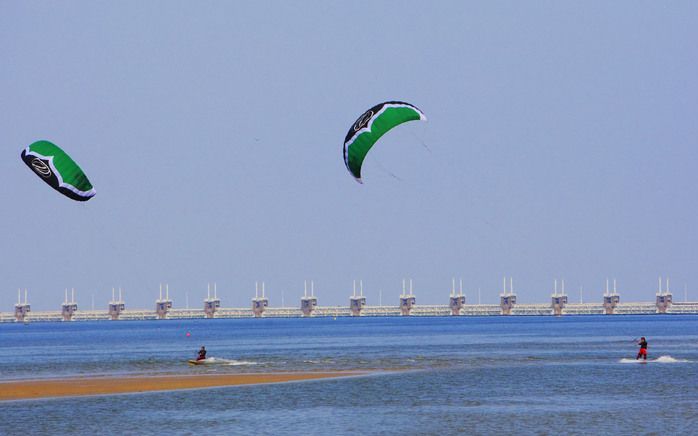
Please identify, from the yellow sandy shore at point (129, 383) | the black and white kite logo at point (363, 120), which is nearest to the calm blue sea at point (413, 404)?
the yellow sandy shore at point (129, 383)

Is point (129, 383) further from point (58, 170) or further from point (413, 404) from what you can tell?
point (413, 404)

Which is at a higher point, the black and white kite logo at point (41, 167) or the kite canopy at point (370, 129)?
the kite canopy at point (370, 129)

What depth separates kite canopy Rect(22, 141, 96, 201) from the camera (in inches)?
2096

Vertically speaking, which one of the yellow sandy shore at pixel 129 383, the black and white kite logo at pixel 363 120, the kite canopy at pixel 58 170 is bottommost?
the yellow sandy shore at pixel 129 383

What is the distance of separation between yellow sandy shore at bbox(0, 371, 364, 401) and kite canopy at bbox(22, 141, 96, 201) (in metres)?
9.63

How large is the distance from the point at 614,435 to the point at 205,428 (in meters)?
14.0

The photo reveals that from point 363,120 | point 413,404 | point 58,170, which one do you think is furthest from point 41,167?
point 413,404

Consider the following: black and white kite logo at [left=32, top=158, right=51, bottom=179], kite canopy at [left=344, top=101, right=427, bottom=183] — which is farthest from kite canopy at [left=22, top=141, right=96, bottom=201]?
kite canopy at [left=344, top=101, right=427, bottom=183]

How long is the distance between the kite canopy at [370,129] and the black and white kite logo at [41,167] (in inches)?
529

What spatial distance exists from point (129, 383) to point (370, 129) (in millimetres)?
22520

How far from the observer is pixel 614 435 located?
130 ft

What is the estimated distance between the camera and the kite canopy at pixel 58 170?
175 feet

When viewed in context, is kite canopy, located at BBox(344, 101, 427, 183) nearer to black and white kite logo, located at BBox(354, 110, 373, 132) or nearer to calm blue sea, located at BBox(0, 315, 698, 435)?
black and white kite logo, located at BBox(354, 110, 373, 132)

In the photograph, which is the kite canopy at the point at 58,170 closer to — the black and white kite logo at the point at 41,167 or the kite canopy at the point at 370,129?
the black and white kite logo at the point at 41,167
